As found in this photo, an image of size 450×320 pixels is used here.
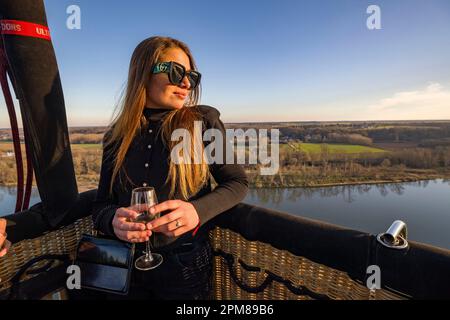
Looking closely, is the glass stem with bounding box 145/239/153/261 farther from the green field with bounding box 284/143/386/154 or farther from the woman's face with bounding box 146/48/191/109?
the green field with bounding box 284/143/386/154

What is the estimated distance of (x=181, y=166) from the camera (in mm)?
1239

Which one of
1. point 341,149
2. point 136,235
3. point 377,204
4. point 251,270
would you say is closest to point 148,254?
point 136,235

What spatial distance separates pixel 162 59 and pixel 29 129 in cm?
77

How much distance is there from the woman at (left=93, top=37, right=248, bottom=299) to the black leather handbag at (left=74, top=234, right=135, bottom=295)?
68 millimetres

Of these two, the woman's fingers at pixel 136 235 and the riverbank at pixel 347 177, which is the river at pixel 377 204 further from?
the woman's fingers at pixel 136 235

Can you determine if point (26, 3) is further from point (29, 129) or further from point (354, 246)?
point (354, 246)

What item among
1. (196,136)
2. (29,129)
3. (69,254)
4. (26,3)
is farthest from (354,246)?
(26,3)

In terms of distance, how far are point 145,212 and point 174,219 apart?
0.48ft

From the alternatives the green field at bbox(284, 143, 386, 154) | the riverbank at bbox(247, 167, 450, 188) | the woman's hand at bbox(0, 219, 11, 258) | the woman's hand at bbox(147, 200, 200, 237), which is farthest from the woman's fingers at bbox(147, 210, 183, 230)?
the green field at bbox(284, 143, 386, 154)

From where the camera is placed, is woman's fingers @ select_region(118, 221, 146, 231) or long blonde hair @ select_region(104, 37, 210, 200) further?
long blonde hair @ select_region(104, 37, 210, 200)

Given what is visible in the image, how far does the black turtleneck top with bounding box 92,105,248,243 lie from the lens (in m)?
1.20

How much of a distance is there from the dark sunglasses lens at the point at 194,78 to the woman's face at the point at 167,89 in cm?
3

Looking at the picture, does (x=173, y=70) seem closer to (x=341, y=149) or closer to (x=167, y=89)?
(x=167, y=89)

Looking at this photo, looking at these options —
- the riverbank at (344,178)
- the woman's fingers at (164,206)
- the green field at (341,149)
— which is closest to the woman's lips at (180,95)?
the woman's fingers at (164,206)
